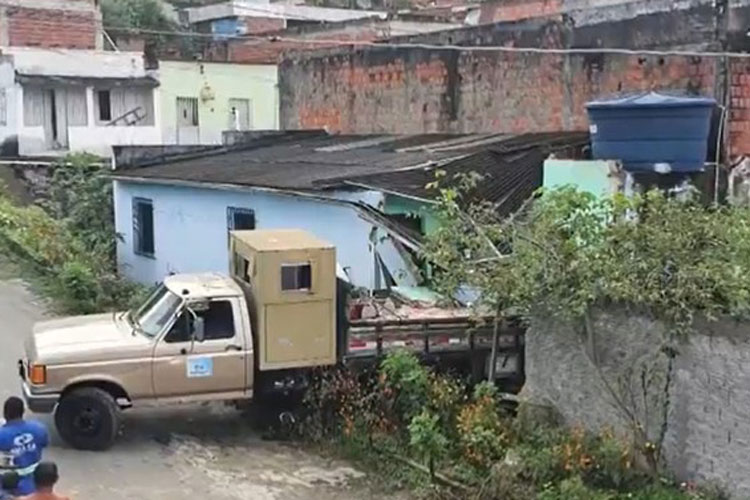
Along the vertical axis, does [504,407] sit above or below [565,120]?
below

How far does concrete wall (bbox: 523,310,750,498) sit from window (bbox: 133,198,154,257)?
1137 cm

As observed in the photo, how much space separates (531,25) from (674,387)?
1010 cm

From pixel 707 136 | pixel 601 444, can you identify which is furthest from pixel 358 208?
pixel 601 444

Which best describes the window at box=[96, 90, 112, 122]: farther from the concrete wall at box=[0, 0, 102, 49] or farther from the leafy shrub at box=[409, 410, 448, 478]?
the leafy shrub at box=[409, 410, 448, 478]

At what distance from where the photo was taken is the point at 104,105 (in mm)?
32188

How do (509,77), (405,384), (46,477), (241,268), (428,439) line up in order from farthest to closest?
(509,77)
(241,268)
(405,384)
(428,439)
(46,477)

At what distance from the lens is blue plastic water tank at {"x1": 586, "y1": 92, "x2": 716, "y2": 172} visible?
13.2 m

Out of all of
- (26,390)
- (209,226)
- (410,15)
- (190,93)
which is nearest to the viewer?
(26,390)

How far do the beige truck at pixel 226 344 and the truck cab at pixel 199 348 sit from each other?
0.01m

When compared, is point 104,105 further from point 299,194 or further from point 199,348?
point 199,348

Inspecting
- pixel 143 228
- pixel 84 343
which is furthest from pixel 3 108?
pixel 84 343

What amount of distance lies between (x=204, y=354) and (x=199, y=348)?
9cm

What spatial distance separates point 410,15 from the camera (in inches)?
1490

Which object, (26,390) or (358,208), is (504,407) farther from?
(26,390)
